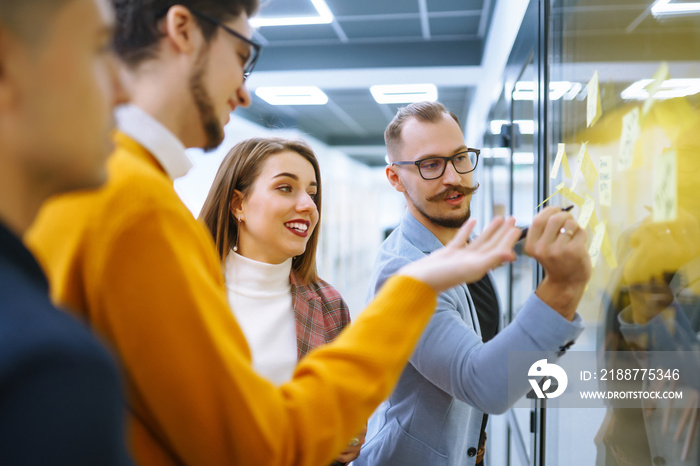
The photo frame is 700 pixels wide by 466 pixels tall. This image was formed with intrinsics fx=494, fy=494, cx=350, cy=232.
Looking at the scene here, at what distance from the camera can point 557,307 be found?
94 centimetres

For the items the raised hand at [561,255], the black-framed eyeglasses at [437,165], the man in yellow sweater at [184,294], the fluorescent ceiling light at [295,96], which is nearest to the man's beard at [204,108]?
the man in yellow sweater at [184,294]

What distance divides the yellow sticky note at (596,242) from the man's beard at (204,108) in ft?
2.62

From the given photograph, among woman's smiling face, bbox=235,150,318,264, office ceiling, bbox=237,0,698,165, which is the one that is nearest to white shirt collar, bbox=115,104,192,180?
woman's smiling face, bbox=235,150,318,264

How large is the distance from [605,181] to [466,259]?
1.47 ft

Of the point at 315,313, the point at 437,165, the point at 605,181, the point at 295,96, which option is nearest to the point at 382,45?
the point at 295,96

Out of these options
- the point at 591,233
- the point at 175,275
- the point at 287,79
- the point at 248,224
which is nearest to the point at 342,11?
the point at 287,79

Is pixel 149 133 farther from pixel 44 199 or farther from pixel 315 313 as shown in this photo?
pixel 315 313

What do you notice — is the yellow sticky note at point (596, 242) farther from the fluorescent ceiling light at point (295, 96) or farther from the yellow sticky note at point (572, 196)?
the fluorescent ceiling light at point (295, 96)

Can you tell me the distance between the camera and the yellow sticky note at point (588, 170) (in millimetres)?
1095

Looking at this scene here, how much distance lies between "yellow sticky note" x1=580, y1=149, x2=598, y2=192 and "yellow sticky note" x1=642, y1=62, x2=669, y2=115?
281mm

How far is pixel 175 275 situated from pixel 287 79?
4.22 meters

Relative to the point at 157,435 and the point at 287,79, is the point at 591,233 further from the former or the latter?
the point at 287,79

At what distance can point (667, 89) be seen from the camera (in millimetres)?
745

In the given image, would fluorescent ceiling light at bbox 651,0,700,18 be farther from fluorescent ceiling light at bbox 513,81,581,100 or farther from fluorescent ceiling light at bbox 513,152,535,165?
fluorescent ceiling light at bbox 513,152,535,165
